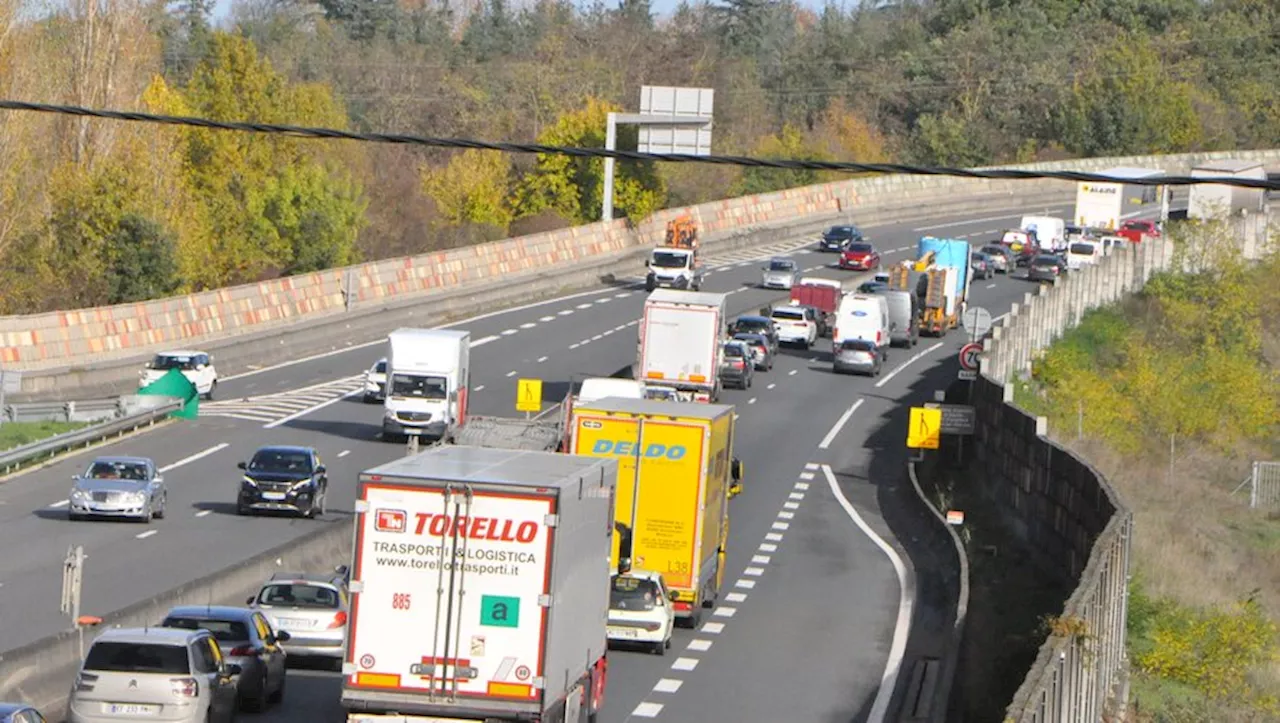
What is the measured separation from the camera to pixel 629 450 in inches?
1205

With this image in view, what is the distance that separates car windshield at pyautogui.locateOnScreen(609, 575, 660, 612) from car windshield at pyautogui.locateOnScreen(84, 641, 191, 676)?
961 cm

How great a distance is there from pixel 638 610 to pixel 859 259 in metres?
66.3

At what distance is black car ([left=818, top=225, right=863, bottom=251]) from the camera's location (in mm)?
103125

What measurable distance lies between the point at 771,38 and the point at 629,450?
172008mm

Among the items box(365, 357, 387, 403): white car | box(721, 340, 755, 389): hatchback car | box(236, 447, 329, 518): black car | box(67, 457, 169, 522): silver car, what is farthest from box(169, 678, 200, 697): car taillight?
box(721, 340, 755, 389): hatchback car

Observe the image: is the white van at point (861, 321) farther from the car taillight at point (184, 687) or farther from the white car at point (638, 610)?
the car taillight at point (184, 687)

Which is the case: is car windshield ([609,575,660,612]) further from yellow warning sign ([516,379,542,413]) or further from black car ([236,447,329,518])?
yellow warning sign ([516,379,542,413])

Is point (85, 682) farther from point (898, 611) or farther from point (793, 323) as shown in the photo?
point (793, 323)

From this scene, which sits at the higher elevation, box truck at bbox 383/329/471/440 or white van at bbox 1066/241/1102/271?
white van at bbox 1066/241/1102/271

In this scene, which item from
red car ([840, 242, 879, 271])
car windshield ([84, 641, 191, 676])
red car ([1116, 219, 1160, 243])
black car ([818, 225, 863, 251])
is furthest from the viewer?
red car ([1116, 219, 1160, 243])

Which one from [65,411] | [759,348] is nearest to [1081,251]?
[759,348]

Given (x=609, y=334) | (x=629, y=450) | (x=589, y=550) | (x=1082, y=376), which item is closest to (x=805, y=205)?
(x=609, y=334)

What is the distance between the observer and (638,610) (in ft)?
96.7

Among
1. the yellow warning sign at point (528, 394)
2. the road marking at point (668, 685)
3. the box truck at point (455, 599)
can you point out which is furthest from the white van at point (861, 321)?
the box truck at point (455, 599)
